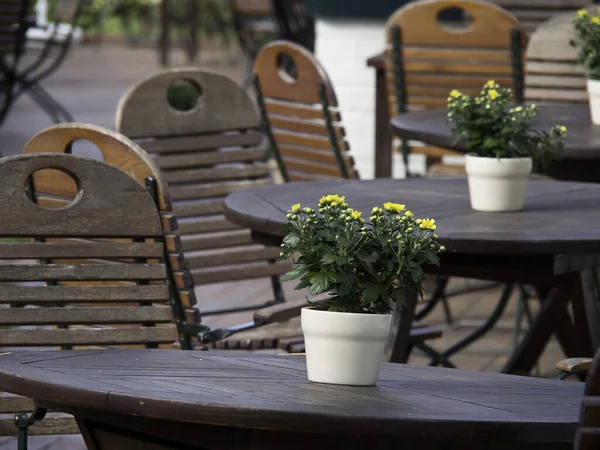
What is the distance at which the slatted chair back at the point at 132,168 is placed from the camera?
2666 mm

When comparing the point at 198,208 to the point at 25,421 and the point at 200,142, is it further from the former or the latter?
the point at 25,421

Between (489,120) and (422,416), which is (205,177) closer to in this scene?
(489,120)

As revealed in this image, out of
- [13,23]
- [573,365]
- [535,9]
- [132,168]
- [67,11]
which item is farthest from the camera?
[67,11]

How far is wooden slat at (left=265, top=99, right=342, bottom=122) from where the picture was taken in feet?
13.5

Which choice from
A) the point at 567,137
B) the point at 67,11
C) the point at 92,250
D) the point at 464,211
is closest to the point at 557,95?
the point at 567,137

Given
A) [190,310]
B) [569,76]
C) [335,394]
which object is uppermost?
[335,394]

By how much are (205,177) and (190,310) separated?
92 centimetres

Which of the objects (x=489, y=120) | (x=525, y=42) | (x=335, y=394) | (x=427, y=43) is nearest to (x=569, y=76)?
(x=525, y=42)

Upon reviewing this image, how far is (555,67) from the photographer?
4715 millimetres

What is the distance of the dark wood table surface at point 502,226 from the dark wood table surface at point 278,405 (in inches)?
27.7

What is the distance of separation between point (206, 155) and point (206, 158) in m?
0.01

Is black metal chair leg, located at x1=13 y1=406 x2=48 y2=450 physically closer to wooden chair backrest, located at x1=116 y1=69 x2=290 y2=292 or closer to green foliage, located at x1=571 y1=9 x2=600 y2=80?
wooden chair backrest, located at x1=116 y1=69 x2=290 y2=292

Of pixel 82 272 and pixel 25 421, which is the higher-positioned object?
pixel 25 421

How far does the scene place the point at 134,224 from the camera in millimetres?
2416
